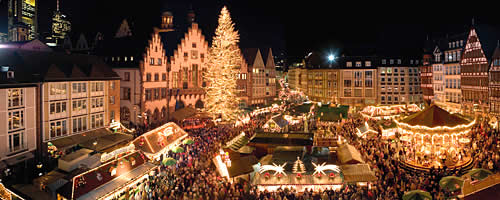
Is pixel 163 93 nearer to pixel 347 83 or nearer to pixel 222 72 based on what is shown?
pixel 222 72

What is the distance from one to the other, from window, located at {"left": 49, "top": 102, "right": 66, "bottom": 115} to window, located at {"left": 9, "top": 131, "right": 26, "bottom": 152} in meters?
3.18

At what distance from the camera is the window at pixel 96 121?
30953mm

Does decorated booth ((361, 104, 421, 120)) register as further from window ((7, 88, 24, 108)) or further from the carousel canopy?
window ((7, 88, 24, 108))

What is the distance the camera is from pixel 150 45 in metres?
40.2

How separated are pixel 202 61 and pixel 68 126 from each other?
2221cm

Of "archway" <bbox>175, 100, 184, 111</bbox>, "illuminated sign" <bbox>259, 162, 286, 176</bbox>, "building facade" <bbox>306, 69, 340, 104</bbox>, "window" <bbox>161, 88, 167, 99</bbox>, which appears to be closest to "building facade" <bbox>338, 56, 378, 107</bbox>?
"building facade" <bbox>306, 69, 340, 104</bbox>

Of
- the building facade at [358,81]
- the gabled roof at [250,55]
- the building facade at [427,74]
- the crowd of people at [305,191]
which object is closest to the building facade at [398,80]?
the building facade at [358,81]

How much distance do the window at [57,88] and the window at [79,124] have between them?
2.61 metres

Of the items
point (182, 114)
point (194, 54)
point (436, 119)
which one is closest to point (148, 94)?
point (182, 114)

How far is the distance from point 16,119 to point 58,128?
3999mm

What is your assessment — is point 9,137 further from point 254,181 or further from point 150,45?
point 150,45

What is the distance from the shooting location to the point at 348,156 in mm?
21438

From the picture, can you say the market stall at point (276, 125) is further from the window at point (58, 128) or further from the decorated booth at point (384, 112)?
the window at point (58, 128)

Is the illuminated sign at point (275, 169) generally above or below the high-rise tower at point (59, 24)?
below
